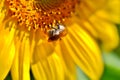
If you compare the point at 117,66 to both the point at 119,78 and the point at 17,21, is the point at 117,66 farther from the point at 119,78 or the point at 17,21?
the point at 17,21

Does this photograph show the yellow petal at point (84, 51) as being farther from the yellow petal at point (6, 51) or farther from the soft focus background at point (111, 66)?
the yellow petal at point (6, 51)

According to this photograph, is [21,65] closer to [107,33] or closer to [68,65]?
[68,65]

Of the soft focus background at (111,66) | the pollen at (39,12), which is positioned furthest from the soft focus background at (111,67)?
the pollen at (39,12)


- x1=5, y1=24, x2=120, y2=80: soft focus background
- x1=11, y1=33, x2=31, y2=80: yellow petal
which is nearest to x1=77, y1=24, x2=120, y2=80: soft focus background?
x1=5, y1=24, x2=120, y2=80: soft focus background

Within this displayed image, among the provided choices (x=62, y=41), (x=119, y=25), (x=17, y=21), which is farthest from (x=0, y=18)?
(x=119, y=25)

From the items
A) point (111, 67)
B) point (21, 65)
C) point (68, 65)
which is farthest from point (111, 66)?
point (21, 65)

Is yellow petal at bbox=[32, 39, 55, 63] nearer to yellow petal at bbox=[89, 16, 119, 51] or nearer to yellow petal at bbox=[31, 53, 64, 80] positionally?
yellow petal at bbox=[31, 53, 64, 80]
